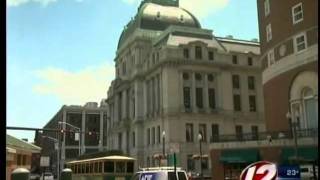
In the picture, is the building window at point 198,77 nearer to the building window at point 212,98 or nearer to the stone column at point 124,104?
the building window at point 212,98

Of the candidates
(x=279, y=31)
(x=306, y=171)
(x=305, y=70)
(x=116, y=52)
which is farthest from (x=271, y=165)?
(x=116, y=52)

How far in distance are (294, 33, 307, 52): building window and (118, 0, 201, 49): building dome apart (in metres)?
57.7

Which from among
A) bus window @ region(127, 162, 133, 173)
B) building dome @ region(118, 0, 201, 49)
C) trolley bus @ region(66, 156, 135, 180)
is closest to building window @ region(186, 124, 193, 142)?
building dome @ region(118, 0, 201, 49)

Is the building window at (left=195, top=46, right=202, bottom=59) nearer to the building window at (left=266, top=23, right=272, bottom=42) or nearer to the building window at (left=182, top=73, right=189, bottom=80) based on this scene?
the building window at (left=182, top=73, right=189, bottom=80)

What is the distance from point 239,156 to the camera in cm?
4600

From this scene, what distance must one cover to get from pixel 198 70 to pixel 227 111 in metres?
9.83

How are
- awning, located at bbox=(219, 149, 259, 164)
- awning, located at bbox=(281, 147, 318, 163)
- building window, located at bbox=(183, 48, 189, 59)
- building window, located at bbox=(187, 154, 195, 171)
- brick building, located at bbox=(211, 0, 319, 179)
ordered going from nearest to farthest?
1. awning, located at bbox=(281, 147, 318, 163)
2. brick building, located at bbox=(211, 0, 319, 179)
3. awning, located at bbox=(219, 149, 259, 164)
4. building window, located at bbox=(187, 154, 195, 171)
5. building window, located at bbox=(183, 48, 189, 59)

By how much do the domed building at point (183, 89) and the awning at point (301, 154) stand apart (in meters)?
34.7

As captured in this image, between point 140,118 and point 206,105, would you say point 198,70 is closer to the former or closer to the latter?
point 206,105

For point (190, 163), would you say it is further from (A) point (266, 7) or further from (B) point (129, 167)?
(B) point (129, 167)

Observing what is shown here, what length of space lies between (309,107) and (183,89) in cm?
4205

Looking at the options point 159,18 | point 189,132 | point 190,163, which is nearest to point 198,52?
point 189,132

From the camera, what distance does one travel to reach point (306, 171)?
34.6 m

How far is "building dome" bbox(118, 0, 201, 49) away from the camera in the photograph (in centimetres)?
10119
